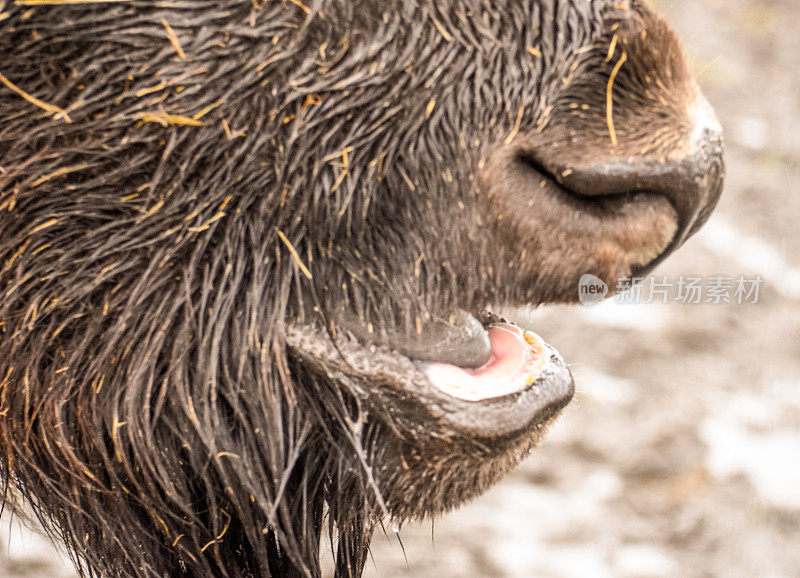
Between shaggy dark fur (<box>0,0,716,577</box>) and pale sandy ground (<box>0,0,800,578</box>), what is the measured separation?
1304mm

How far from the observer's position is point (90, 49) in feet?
4.58

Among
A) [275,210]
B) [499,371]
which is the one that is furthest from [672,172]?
[275,210]

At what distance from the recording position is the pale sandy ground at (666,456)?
343cm

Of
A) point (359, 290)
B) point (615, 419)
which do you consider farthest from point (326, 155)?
point (615, 419)

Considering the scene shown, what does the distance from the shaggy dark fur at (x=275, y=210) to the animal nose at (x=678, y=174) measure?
17 millimetres

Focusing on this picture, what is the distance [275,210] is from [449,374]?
350mm

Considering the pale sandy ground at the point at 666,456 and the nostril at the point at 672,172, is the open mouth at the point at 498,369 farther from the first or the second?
the pale sandy ground at the point at 666,456

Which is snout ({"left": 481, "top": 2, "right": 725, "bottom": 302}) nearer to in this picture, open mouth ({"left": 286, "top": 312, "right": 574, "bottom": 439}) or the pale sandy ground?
open mouth ({"left": 286, "top": 312, "right": 574, "bottom": 439})

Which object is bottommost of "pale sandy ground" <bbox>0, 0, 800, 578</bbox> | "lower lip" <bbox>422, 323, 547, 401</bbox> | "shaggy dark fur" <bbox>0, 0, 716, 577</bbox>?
"pale sandy ground" <bbox>0, 0, 800, 578</bbox>

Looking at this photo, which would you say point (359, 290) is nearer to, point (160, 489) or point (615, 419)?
point (160, 489)

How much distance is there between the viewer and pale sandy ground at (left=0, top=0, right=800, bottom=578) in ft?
11.3

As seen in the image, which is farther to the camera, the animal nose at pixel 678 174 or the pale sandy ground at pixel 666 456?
the pale sandy ground at pixel 666 456

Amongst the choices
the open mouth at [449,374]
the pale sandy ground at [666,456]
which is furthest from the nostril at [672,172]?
the pale sandy ground at [666,456]

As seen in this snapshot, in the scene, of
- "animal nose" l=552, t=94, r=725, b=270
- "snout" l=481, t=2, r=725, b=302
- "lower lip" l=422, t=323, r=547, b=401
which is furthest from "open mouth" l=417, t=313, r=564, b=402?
"animal nose" l=552, t=94, r=725, b=270
